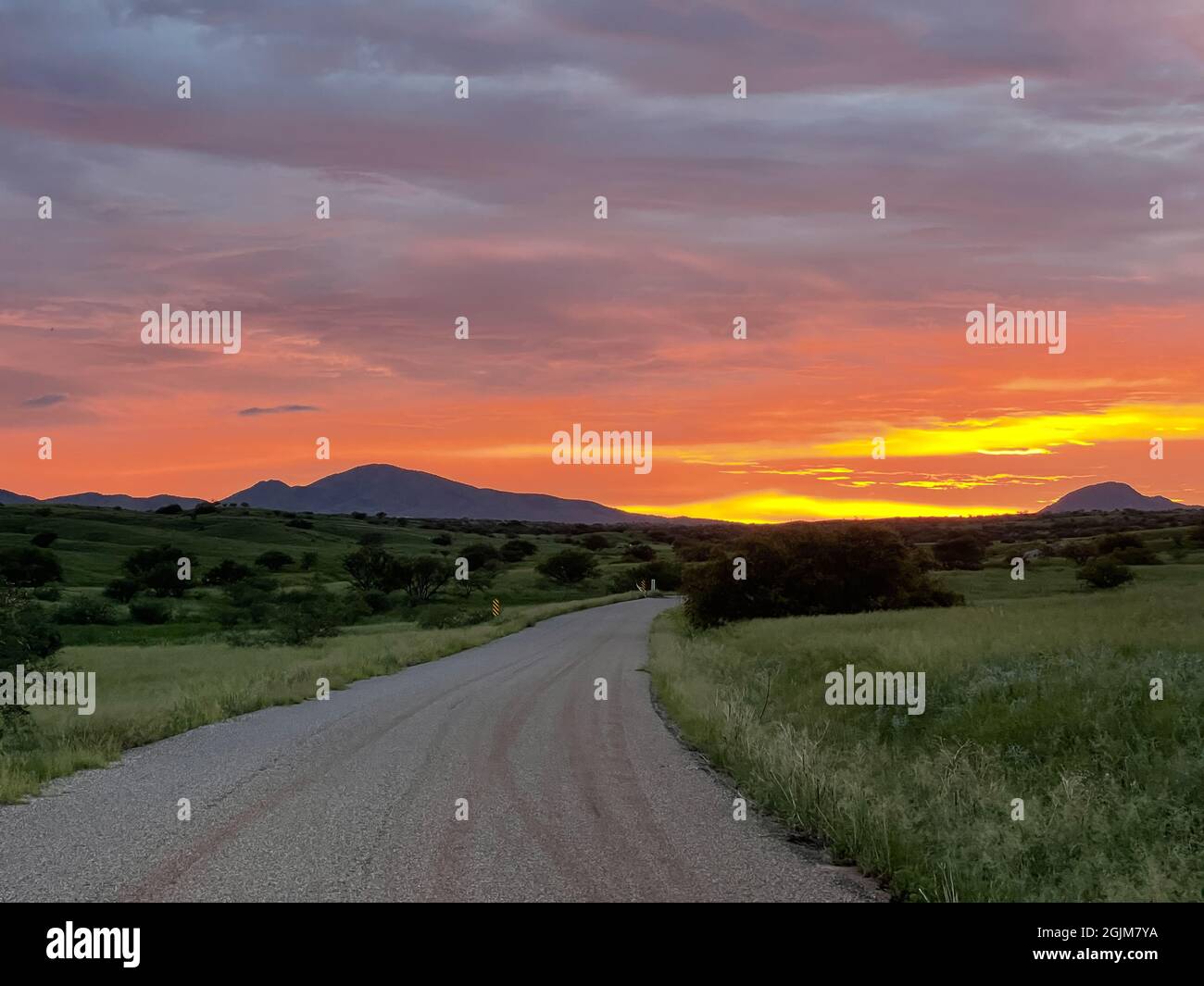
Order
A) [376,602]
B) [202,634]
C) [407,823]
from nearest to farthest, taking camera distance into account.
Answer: [407,823]
[202,634]
[376,602]

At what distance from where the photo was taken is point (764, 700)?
61.5 ft

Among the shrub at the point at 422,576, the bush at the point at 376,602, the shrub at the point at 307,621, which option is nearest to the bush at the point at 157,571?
the bush at the point at 376,602

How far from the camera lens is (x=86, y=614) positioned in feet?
179

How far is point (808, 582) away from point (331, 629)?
21.4m

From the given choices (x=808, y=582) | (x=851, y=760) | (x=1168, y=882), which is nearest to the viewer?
(x=1168, y=882)

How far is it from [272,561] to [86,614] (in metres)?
42.0

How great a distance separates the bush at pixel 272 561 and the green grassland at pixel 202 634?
958 mm

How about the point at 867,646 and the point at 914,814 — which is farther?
the point at 867,646

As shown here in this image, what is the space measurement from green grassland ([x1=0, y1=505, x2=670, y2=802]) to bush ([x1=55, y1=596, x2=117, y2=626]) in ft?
2.23

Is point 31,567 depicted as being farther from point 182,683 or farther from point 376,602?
point 182,683

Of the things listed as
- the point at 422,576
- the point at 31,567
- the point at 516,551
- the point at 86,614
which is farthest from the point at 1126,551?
the point at 31,567

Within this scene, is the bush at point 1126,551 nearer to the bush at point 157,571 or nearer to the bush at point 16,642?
the bush at point 16,642
